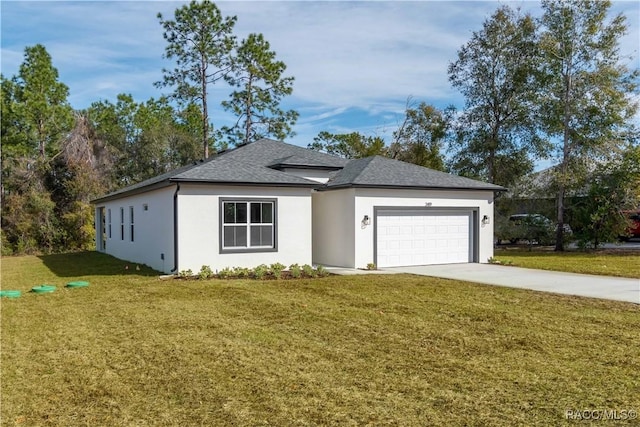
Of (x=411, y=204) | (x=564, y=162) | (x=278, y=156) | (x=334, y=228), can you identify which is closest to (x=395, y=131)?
(x=564, y=162)

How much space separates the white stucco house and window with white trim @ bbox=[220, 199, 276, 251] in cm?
3

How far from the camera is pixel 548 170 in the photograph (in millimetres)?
25750

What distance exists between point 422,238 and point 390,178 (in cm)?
225

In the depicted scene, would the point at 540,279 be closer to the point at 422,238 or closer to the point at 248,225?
the point at 422,238

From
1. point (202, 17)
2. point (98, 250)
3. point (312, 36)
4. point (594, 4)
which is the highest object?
point (202, 17)

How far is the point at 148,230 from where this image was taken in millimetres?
16000

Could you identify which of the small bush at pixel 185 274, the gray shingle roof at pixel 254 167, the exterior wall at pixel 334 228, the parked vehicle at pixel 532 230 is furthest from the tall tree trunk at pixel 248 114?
the small bush at pixel 185 274

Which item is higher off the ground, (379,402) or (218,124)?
(218,124)

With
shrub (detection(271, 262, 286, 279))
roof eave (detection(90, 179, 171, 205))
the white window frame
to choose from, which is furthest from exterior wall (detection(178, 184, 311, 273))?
the white window frame

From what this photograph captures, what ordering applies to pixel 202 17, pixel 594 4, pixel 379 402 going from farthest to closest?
1. pixel 202 17
2. pixel 594 4
3. pixel 379 402

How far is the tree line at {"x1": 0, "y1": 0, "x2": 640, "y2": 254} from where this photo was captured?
24016 mm

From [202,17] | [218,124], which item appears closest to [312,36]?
[202,17]

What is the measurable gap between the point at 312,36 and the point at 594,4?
1611 cm

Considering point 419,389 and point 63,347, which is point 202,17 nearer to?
point 63,347
